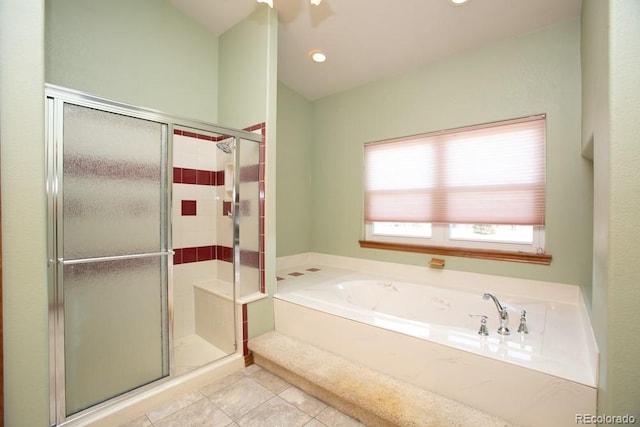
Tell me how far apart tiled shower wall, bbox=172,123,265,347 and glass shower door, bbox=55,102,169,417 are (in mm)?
727

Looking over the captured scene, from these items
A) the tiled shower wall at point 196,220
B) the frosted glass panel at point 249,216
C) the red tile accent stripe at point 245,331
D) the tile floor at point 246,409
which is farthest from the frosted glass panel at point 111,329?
the tiled shower wall at point 196,220

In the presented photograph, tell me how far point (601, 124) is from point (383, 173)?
184 centimetres

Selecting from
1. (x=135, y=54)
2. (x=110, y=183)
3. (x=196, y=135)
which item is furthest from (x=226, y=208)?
(x=135, y=54)

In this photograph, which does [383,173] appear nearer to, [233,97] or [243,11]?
[233,97]

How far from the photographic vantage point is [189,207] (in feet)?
8.32

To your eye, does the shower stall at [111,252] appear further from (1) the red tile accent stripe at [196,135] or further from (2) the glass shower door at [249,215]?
(1) the red tile accent stripe at [196,135]

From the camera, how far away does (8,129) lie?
1.10m

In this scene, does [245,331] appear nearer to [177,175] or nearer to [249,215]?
[249,215]

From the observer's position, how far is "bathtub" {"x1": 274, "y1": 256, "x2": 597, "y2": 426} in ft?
3.98

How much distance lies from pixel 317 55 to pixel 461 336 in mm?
2634

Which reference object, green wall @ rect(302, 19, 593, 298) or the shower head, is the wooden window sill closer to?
green wall @ rect(302, 19, 593, 298)

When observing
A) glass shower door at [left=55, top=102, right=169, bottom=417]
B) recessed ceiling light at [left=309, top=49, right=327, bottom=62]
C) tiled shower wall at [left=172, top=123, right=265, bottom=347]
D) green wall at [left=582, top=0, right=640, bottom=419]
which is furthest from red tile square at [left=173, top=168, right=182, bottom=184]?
green wall at [left=582, top=0, right=640, bottom=419]

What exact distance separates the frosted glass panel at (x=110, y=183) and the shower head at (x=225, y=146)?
2.08 ft

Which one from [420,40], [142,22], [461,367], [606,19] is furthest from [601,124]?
[142,22]
